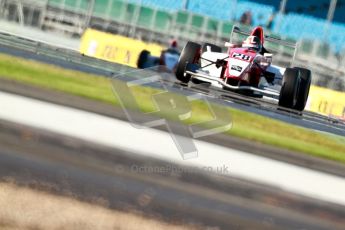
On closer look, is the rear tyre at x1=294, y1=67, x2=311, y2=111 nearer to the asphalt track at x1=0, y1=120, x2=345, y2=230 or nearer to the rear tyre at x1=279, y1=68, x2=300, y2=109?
the rear tyre at x1=279, y1=68, x2=300, y2=109

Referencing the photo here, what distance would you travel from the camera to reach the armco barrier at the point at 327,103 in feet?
53.8

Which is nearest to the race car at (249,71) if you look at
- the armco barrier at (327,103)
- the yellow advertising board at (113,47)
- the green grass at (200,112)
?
the green grass at (200,112)

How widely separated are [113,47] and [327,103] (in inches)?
257

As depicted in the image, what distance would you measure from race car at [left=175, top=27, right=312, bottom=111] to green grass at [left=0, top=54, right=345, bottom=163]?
49 cm

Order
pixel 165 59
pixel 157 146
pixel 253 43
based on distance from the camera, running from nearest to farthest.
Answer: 1. pixel 157 146
2. pixel 253 43
3. pixel 165 59

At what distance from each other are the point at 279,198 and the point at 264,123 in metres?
4.64

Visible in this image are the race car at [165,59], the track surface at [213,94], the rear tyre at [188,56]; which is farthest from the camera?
the race car at [165,59]

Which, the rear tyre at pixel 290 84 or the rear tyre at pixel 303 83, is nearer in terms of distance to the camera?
the rear tyre at pixel 290 84

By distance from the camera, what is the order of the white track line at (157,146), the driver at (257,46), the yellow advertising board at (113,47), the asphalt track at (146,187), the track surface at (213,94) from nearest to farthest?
the asphalt track at (146,187), the white track line at (157,146), the driver at (257,46), the track surface at (213,94), the yellow advertising board at (113,47)

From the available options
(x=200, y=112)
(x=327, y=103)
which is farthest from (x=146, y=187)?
(x=327, y=103)

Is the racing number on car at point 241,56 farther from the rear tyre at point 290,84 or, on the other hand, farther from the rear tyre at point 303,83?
the rear tyre at point 303,83

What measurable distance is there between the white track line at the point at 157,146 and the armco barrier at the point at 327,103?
953 cm

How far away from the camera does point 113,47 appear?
1792cm

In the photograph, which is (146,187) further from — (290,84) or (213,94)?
(213,94)
